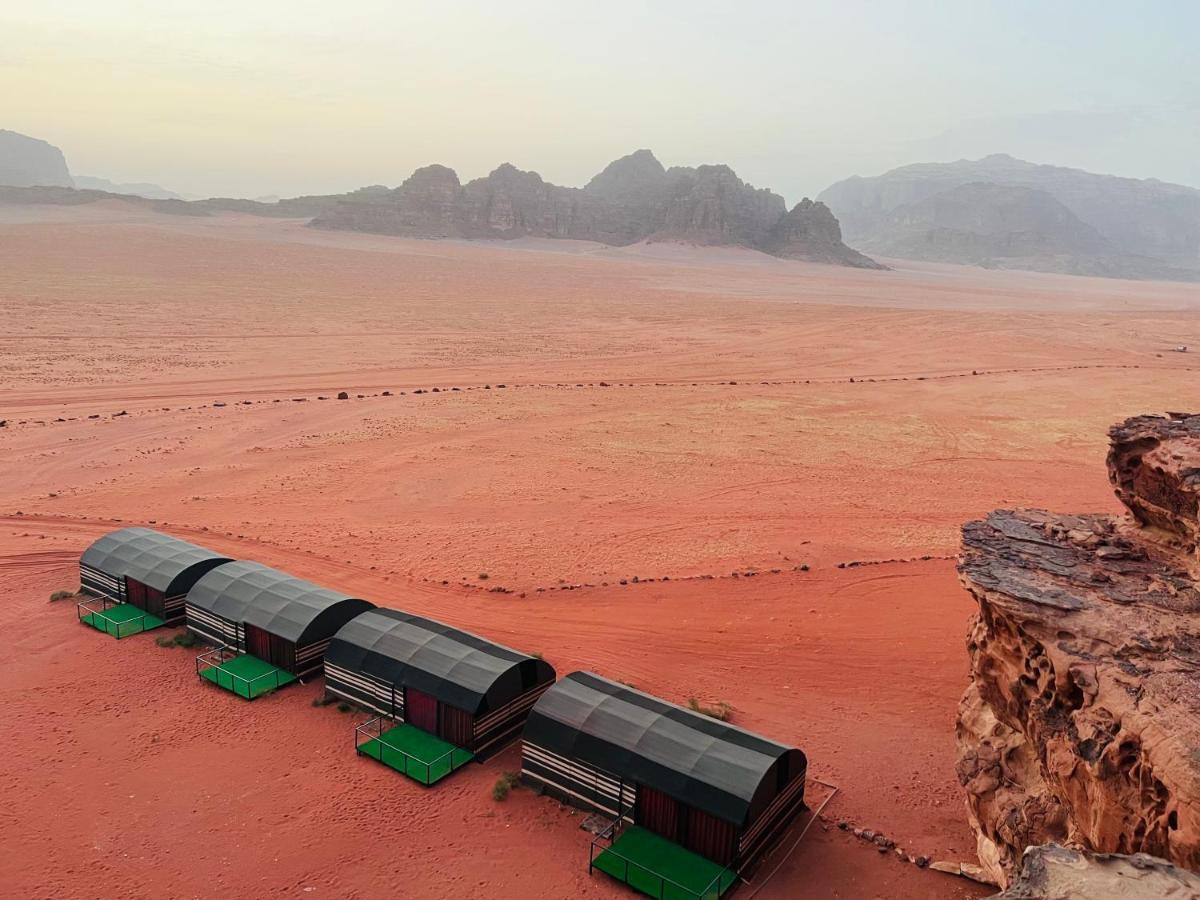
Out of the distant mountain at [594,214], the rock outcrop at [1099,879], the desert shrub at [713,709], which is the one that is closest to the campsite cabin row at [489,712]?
the desert shrub at [713,709]

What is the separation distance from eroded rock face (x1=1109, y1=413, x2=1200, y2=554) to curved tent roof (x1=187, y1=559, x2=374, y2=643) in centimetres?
1509

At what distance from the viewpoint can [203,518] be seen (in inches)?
1016

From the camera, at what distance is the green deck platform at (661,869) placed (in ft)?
37.1

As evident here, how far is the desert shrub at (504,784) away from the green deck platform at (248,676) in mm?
5774

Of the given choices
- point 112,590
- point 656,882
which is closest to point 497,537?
point 112,590

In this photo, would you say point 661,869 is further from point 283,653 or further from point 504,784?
point 283,653

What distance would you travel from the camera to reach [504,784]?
13.5 meters

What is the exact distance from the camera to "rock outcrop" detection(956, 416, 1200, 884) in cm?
842

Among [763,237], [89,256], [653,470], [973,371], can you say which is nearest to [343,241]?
[89,256]

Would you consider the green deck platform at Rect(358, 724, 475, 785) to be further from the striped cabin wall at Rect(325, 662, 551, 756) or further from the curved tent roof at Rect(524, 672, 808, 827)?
the curved tent roof at Rect(524, 672, 808, 827)

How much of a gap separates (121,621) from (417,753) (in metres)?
9.52

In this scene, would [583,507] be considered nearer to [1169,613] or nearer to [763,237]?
[1169,613]

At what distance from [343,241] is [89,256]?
52.1 meters

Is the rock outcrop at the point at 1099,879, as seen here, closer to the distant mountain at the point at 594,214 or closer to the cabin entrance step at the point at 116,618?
the cabin entrance step at the point at 116,618
